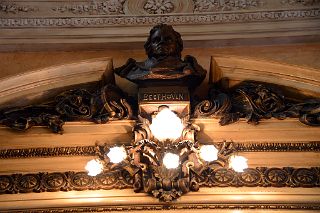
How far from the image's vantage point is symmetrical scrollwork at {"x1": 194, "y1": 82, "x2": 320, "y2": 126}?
351cm

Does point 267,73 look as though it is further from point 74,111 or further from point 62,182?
point 62,182

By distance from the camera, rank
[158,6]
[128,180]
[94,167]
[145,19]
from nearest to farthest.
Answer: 1. [94,167]
2. [128,180]
3. [145,19]
4. [158,6]

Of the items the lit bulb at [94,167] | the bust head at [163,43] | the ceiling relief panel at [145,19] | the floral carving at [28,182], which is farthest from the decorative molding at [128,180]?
the ceiling relief panel at [145,19]

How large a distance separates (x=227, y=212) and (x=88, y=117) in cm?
100

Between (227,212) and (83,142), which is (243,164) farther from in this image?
(83,142)

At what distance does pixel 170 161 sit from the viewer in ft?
10.8

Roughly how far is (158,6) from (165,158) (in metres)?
1.85

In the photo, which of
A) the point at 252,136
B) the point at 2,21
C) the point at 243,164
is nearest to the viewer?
the point at 243,164

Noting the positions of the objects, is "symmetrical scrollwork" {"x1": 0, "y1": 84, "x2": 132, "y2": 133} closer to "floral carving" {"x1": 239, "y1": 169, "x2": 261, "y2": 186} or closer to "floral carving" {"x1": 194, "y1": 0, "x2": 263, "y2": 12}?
"floral carving" {"x1": 239, "y1": 169, "x2": 261, "y2": 186}

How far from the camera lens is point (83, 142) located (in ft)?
12.0

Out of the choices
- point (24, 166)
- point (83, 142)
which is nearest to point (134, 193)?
point (83, 142)

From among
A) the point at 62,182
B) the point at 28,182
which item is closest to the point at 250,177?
the point at 62,182

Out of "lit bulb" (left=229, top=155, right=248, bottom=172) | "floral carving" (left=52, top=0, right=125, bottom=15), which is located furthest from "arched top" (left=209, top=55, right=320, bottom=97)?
"floral carving" (left=52, top=0, right=125, bottom=15)

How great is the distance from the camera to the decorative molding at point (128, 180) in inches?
139
